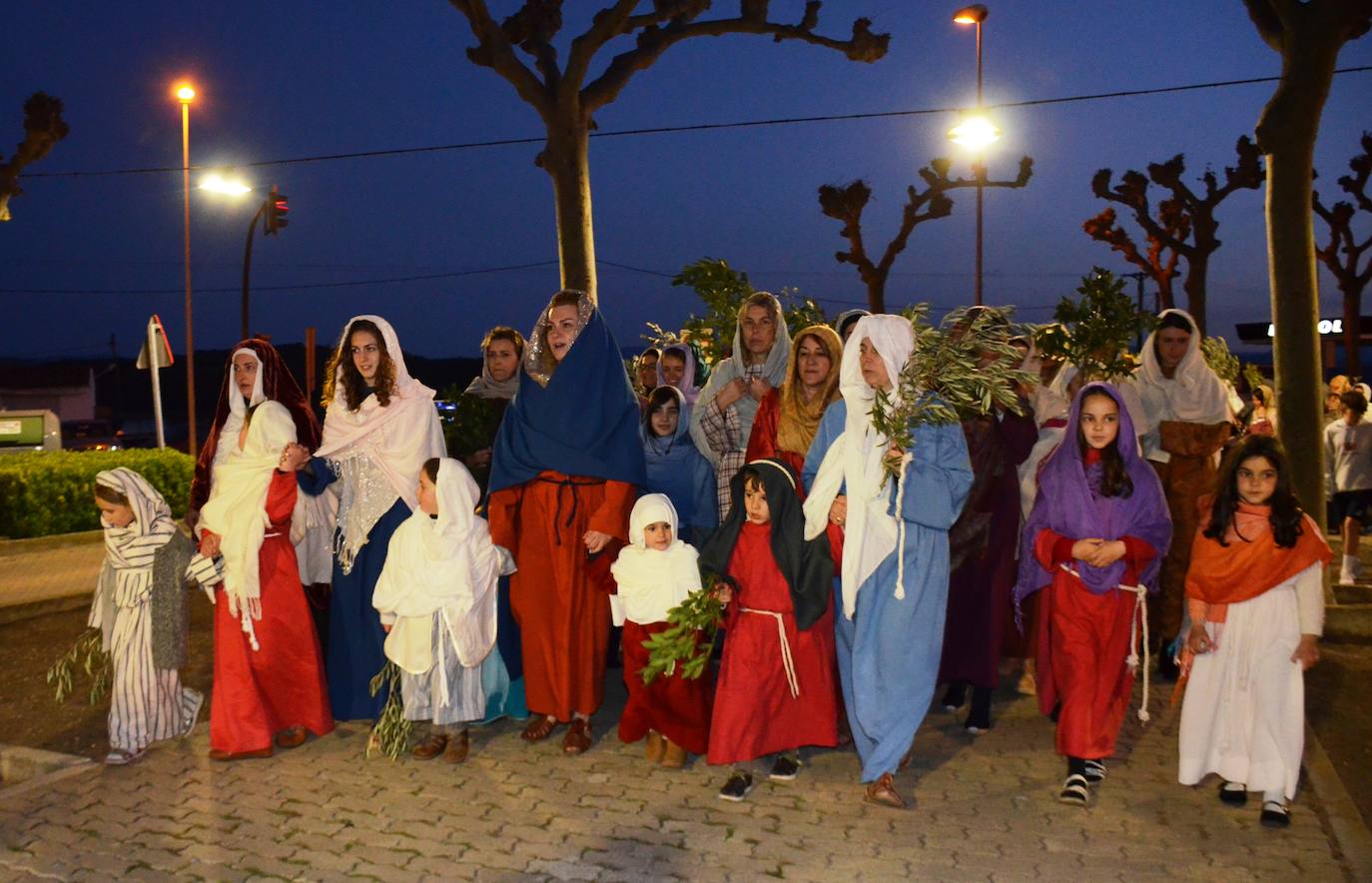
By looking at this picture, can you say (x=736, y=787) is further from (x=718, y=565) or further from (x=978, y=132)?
(x=978, y=132)

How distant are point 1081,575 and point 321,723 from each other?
3.70 m

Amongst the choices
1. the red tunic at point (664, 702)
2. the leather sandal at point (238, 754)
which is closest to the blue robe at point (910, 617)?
the red tunic at point (664, 702)

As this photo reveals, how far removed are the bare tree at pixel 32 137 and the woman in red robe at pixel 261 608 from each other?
14884 millimetres

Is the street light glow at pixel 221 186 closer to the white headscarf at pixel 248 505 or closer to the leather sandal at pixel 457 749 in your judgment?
the white headscarf at pixel 248 505

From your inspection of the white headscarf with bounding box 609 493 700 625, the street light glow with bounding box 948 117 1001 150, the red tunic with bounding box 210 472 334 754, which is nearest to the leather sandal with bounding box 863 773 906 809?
the white headscarf with bounding box 609 493 700 625

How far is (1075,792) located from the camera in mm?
5184

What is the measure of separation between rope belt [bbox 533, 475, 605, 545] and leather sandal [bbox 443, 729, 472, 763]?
1036 mm

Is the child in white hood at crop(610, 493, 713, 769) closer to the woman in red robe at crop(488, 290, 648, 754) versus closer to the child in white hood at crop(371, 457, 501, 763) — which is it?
the woman in red robe at crop(488, 290, 648, 754)

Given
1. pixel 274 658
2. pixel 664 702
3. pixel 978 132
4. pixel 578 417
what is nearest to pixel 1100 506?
pixel 664 702

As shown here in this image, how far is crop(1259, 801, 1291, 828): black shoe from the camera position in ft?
16.2

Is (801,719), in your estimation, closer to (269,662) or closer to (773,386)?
(773,386)

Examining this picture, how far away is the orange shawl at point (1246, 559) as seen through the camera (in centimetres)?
506

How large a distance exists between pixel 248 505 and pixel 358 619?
82 cm

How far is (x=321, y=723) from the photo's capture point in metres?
6.15
